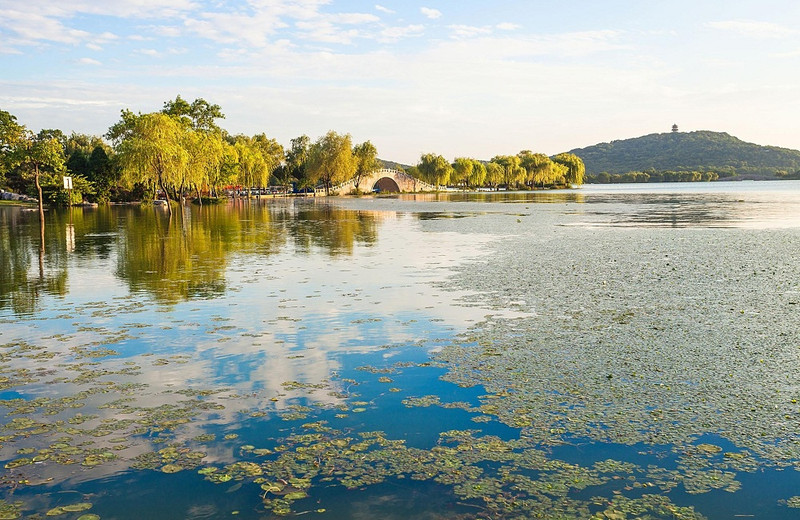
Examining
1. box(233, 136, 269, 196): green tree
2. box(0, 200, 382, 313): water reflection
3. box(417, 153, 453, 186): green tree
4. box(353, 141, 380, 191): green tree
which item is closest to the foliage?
box(353, 141, 380, 191): green tree

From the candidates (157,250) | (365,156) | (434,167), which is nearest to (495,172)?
(434,167)

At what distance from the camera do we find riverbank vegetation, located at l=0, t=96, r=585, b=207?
5941cm

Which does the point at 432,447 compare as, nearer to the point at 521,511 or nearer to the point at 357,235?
the point at 521,511

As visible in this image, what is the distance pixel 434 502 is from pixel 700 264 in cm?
1782

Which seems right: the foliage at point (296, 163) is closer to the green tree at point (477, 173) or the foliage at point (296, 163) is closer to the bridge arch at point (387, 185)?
the bridge arch at point (387, 185)

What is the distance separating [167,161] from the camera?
199 feet

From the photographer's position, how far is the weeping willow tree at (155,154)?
59344 mm

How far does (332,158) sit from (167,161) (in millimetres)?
71095

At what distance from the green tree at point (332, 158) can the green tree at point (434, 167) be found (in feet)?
123

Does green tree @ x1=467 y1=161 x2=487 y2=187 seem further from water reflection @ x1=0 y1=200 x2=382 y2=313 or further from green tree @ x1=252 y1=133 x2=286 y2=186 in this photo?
water reflection @ x1=0 y1=200 x2=382 y2=313

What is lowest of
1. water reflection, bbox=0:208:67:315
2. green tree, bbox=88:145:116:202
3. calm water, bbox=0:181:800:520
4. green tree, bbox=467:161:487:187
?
calm water, bbox=0:181:800:520

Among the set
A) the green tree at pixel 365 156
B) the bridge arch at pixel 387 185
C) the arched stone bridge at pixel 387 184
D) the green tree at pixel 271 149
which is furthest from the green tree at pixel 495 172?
the green tree at pixel 271 149

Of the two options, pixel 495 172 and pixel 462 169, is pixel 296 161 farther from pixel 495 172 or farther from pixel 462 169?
pixel 495 172

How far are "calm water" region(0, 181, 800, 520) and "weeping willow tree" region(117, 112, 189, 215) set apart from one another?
44.1 meters
